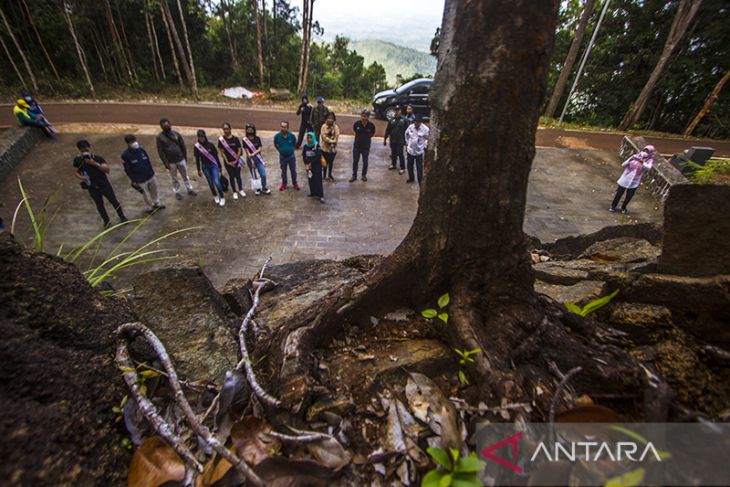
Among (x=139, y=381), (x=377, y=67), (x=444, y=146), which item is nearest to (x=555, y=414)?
(x=444, y=146)

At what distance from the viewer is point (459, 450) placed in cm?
169

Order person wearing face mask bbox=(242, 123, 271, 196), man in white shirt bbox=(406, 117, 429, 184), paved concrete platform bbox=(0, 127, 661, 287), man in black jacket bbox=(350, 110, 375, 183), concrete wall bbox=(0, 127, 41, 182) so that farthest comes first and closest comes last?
concrete wall bbox=(0, 127, 41, 182) → man in black jacket bbox=(350, 110, 375, 183) → man in white shirt bbox=(406, 117, 429, 184) → person wearing face mask bbox=(242, 123, 271, 196) → paved concrete platform bbox=(0, 127, 661, 287)

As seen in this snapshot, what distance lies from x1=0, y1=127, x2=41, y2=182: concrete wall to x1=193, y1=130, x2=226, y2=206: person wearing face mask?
5.84m

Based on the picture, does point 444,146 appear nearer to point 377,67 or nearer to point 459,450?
point 459,450

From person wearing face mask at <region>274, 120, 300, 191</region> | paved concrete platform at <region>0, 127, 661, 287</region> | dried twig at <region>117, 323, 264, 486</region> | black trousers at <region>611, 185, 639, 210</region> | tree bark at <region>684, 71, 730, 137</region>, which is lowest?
paved concrete platform at <region>0, 127, 661, 287</region>

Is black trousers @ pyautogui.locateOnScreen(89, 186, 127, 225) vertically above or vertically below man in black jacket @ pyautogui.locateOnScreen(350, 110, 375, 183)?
below

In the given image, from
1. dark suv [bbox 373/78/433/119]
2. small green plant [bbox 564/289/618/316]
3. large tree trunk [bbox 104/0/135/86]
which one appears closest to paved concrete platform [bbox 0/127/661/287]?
small green plant [bbox 564/289/618/316]

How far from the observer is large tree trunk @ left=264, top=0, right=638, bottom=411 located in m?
1.87

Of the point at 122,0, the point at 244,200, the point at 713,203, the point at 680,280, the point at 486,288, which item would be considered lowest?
the point at 244,200

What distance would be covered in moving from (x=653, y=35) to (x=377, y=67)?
1893 centimetres

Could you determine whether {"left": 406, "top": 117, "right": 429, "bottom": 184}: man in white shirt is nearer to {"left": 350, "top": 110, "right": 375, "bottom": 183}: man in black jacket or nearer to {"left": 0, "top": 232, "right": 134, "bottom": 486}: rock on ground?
{"left": 350, "top": 110, "right": 375, "bottom": 183}: man in black jacket

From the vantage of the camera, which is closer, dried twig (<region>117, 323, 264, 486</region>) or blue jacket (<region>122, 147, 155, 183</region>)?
dried twig (<region>117, 323, 264, 486</region>)

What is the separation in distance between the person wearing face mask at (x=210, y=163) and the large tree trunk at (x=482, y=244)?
653cm

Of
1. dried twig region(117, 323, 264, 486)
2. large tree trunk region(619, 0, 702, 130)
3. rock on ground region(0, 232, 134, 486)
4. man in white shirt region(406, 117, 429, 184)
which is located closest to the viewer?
rock on ground region(0, 232, 134, 486)
